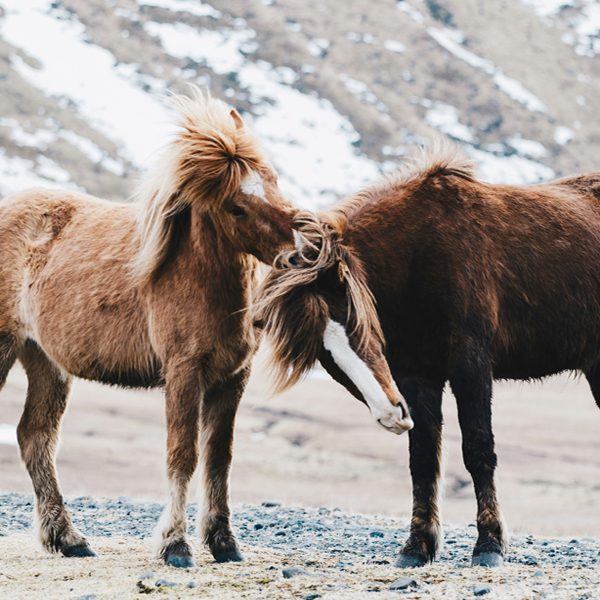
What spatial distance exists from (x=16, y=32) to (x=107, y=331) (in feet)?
212

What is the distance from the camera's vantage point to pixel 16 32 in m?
61.8

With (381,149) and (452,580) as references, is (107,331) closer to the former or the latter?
(452,580)

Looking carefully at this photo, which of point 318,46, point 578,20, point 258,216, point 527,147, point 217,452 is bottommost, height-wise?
point 217,452

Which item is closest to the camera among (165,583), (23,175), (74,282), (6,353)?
(165,583)

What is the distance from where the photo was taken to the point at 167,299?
16.3 ft

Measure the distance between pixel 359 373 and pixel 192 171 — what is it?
1.75 meters

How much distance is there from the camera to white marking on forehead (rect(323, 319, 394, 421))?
4.07 m

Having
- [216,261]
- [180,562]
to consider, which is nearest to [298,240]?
[216,261]

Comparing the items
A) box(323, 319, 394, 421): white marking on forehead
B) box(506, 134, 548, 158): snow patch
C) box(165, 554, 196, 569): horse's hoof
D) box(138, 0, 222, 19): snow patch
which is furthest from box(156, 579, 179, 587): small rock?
box(138, 0, 222, 19): snow patch

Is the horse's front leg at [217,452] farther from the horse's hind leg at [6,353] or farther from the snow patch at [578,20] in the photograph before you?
the snow patch at [578,20]

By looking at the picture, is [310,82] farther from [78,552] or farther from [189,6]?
[78,552]

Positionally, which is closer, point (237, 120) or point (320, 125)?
point (237, 120)

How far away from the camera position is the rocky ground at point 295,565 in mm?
4105

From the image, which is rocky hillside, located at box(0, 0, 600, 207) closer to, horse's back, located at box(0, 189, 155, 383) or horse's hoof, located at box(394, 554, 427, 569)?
horse's back, located at box(0, 189, 155, 383)
